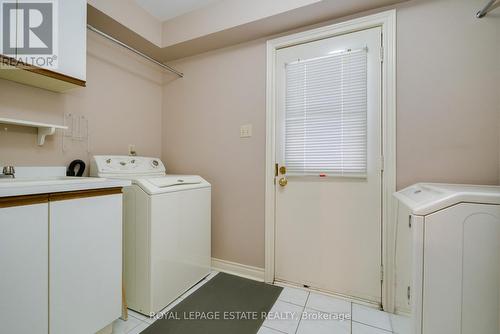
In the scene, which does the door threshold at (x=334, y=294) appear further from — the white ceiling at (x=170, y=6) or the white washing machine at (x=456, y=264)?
the white ceiling at (x=170, y=6)

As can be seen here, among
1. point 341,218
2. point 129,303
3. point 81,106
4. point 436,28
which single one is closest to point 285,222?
point 341,218

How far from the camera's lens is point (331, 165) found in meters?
1.72

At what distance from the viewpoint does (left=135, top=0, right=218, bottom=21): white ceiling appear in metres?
1.89

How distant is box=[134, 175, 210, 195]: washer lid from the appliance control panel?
354 millimetres

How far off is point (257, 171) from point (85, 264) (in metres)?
1.34

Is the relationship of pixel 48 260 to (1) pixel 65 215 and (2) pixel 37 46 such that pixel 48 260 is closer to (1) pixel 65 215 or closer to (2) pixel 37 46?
(1) pixel 65 215

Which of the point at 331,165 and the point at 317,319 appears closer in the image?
the point at 317,319

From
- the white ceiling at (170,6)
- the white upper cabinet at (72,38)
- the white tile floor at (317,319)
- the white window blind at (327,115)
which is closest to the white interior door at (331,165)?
the white window blind at (327,115)

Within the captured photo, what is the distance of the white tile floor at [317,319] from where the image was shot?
4.45 ft

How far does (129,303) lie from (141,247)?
437mm

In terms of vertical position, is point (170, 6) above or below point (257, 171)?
above

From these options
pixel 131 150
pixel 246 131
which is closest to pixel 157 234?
pixel 131 150

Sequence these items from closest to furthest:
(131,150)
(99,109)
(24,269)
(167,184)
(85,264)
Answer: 1. (24,269)
2. (85,264)
3. (167,184)
4. (99,109)
5. (131,150)

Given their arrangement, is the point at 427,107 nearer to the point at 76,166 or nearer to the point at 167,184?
the point at 167,184
